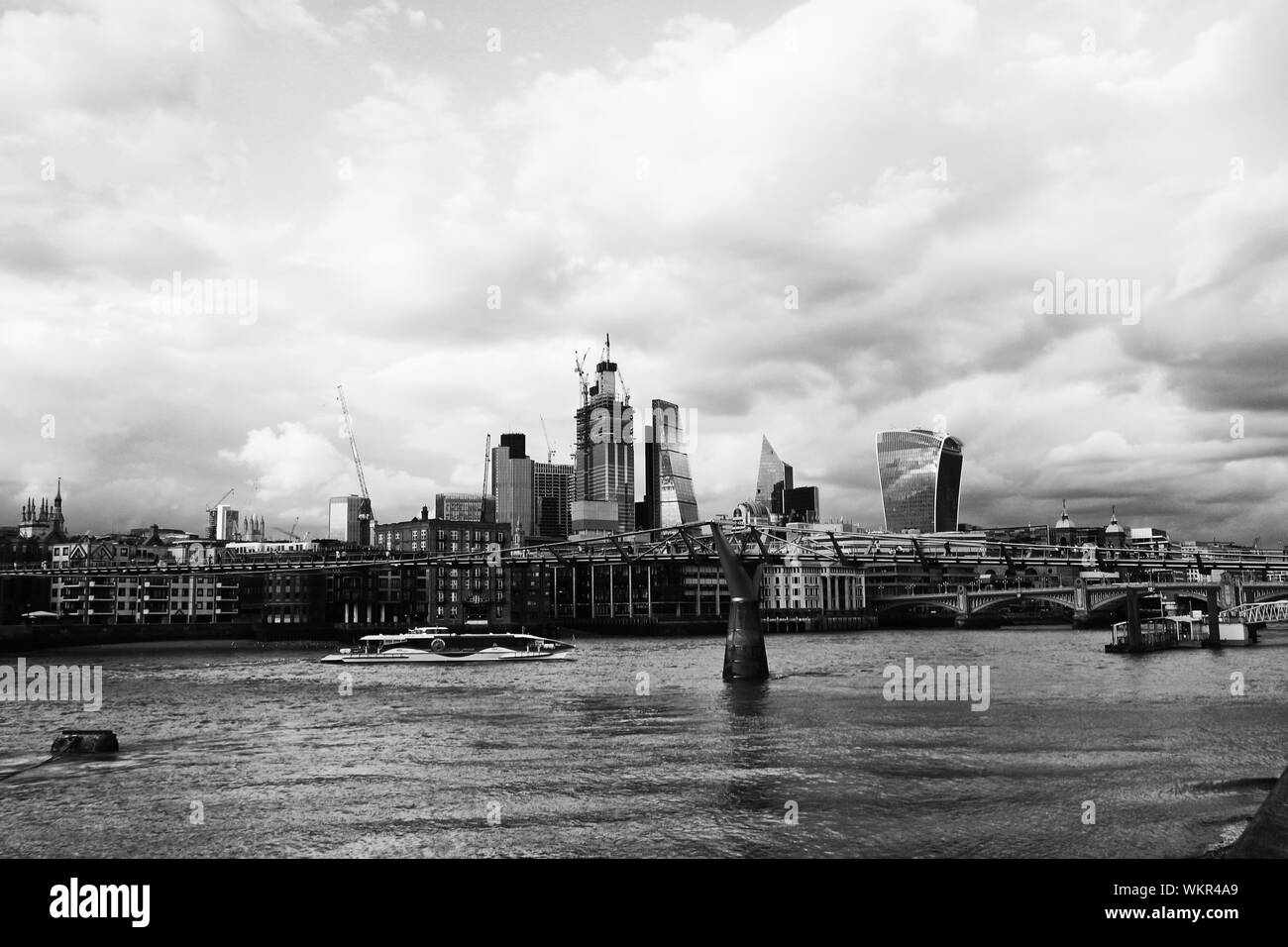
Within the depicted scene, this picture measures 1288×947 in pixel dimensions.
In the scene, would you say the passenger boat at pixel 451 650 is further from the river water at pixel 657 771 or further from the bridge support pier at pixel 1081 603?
the bridge support pier at pixel 1081 603

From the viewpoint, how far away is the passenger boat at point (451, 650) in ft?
313

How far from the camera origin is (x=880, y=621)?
643 feet

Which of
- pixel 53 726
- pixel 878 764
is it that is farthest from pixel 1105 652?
pixel 53 726

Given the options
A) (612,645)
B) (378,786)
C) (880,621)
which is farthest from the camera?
(880,621)

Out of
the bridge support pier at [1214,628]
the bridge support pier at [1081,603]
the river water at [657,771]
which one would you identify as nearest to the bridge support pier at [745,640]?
the river water at [657,771]

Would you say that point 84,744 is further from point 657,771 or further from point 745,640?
point 745,640

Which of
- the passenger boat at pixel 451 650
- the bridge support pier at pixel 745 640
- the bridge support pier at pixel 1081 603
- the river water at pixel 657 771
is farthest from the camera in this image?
the bridge support pier at pixel 1081 603

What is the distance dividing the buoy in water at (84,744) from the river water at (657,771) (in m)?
0.63

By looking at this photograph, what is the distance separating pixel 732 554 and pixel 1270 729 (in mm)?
27746

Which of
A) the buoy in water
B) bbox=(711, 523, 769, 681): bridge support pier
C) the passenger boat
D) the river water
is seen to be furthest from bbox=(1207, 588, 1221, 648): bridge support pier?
the buoy in water

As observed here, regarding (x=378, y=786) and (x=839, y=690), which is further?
(x=839, y=690)

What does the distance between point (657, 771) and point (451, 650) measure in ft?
224

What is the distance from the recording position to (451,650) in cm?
9694
